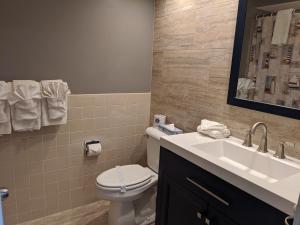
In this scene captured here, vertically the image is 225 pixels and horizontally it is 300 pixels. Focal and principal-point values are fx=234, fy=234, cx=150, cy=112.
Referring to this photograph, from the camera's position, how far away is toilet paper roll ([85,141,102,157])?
2.07m

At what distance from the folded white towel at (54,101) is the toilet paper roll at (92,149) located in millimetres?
358

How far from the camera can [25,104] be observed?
1668 millimetres

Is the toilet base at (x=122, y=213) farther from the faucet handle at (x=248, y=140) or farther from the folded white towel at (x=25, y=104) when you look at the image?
the faucet handle at (x=248, y=140)

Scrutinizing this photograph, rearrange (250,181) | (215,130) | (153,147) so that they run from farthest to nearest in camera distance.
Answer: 1. (153,147)
2. (215,130)
3. (250,181)

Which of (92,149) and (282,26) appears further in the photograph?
(92,149)

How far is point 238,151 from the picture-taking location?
1460 millimetres

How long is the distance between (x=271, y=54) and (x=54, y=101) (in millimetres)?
1514

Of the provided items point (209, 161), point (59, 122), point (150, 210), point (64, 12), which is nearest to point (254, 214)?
point (209, 161)

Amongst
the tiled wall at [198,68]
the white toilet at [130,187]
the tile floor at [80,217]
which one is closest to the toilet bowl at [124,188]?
the white toilet at [130,187]

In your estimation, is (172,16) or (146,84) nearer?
(172,16)

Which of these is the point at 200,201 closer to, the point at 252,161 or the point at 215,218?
the point at 215,218

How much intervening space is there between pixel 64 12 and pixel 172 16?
887 millimetres

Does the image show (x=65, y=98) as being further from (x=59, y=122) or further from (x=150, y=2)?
(x=150, y=2)

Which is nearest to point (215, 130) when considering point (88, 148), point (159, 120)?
point (159, 120)
